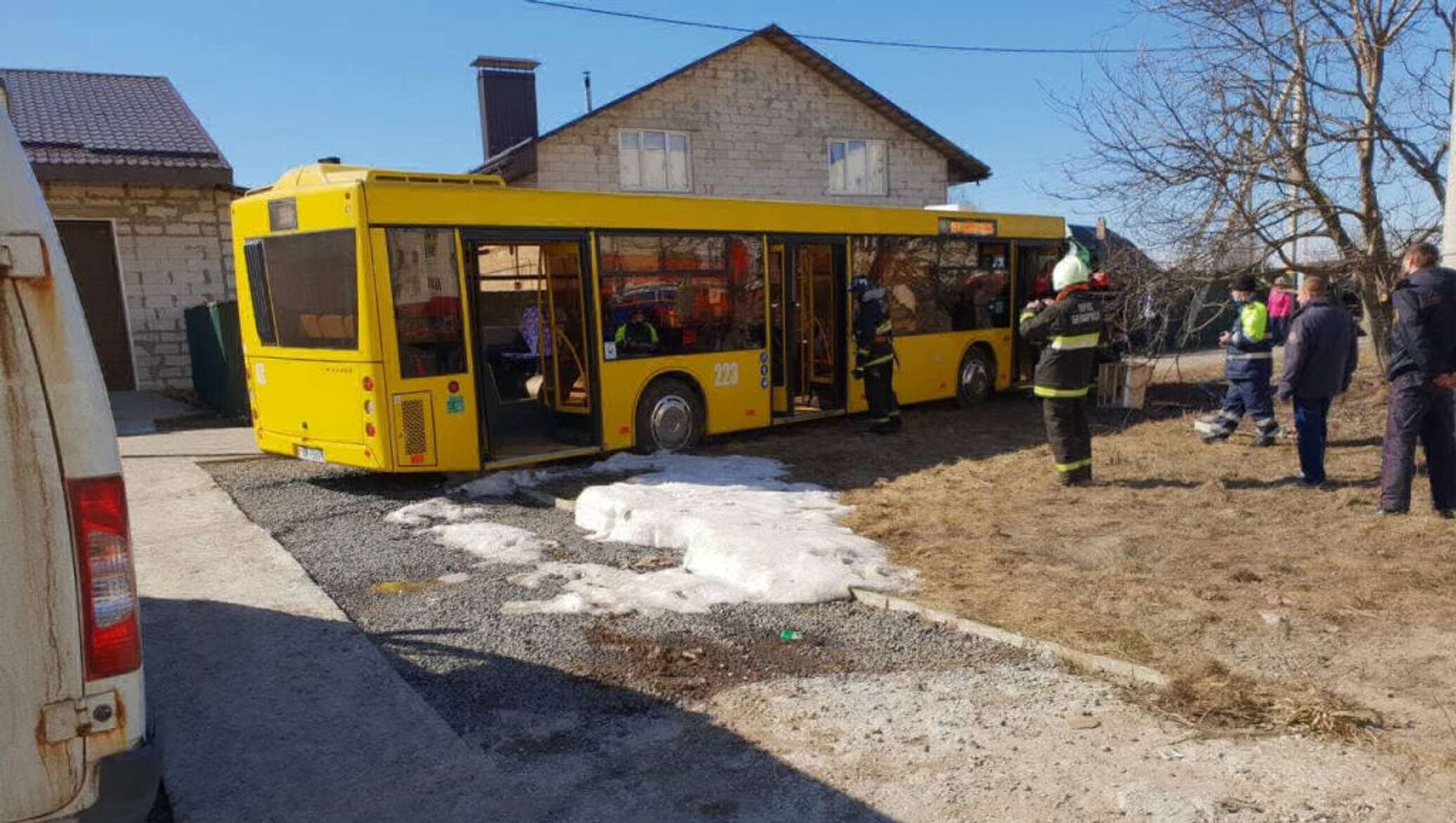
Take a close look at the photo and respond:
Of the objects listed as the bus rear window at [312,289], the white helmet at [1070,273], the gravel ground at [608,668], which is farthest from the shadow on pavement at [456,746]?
the white helmet at [1070,273]

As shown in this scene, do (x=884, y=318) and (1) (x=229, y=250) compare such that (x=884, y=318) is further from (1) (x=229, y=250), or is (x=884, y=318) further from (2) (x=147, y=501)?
(1) (x=229, y=250)

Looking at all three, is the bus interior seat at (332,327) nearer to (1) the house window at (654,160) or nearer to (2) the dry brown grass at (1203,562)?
(2) the dry brown grass at (1203,562)

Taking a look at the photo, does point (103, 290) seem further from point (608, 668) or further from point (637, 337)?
point (608, 668)

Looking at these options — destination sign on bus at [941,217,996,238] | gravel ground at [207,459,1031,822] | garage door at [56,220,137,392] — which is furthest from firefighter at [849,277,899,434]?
garage door at [56,220,137,392]

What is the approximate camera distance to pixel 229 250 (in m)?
15.7

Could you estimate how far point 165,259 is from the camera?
15.3 metres

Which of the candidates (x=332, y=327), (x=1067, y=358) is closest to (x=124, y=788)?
(x=332, y=327)

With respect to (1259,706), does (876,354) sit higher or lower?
higher

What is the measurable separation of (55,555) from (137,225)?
1519cm

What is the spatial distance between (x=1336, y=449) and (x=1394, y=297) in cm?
359

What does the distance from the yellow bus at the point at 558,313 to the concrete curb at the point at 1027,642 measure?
170 inches

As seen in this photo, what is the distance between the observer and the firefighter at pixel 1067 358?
25.8 ft

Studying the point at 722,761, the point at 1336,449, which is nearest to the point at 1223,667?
the point at 722,761

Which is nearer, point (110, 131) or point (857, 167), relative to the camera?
point (110, 131)
